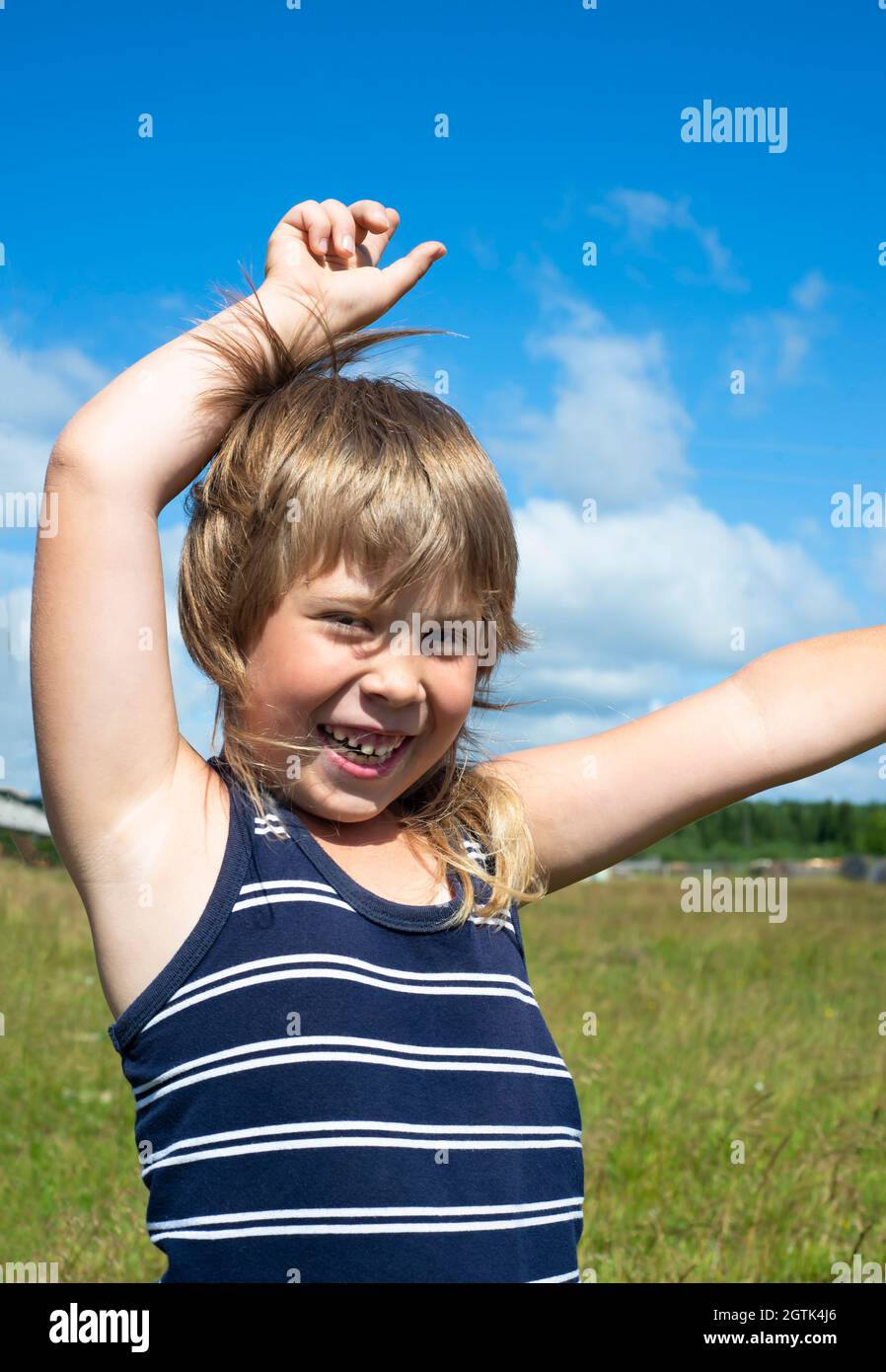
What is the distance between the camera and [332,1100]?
4.58ft

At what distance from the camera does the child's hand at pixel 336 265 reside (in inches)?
67.6

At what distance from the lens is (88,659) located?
142 centimetres

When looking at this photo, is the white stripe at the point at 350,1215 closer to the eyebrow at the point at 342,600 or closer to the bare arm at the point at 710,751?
the bare arm at the point at 710,751

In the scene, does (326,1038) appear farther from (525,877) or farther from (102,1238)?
(102,1238)

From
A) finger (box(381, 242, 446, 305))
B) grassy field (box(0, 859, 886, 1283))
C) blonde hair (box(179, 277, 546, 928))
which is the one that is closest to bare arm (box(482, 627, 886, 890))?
blonde hair (box(179, 277, 546, 928))

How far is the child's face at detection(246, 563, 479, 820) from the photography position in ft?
5.09

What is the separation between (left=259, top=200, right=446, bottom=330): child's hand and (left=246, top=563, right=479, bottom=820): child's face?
43 centimetres

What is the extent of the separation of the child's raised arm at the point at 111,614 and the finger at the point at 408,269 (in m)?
0.35

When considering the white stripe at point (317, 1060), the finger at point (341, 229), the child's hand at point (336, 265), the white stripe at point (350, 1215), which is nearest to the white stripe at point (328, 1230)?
the white stripe at point (350, 1215)

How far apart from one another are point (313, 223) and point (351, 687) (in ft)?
2.26

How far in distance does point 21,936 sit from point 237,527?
6.72 m

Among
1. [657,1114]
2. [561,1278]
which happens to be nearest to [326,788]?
[561,1278]
